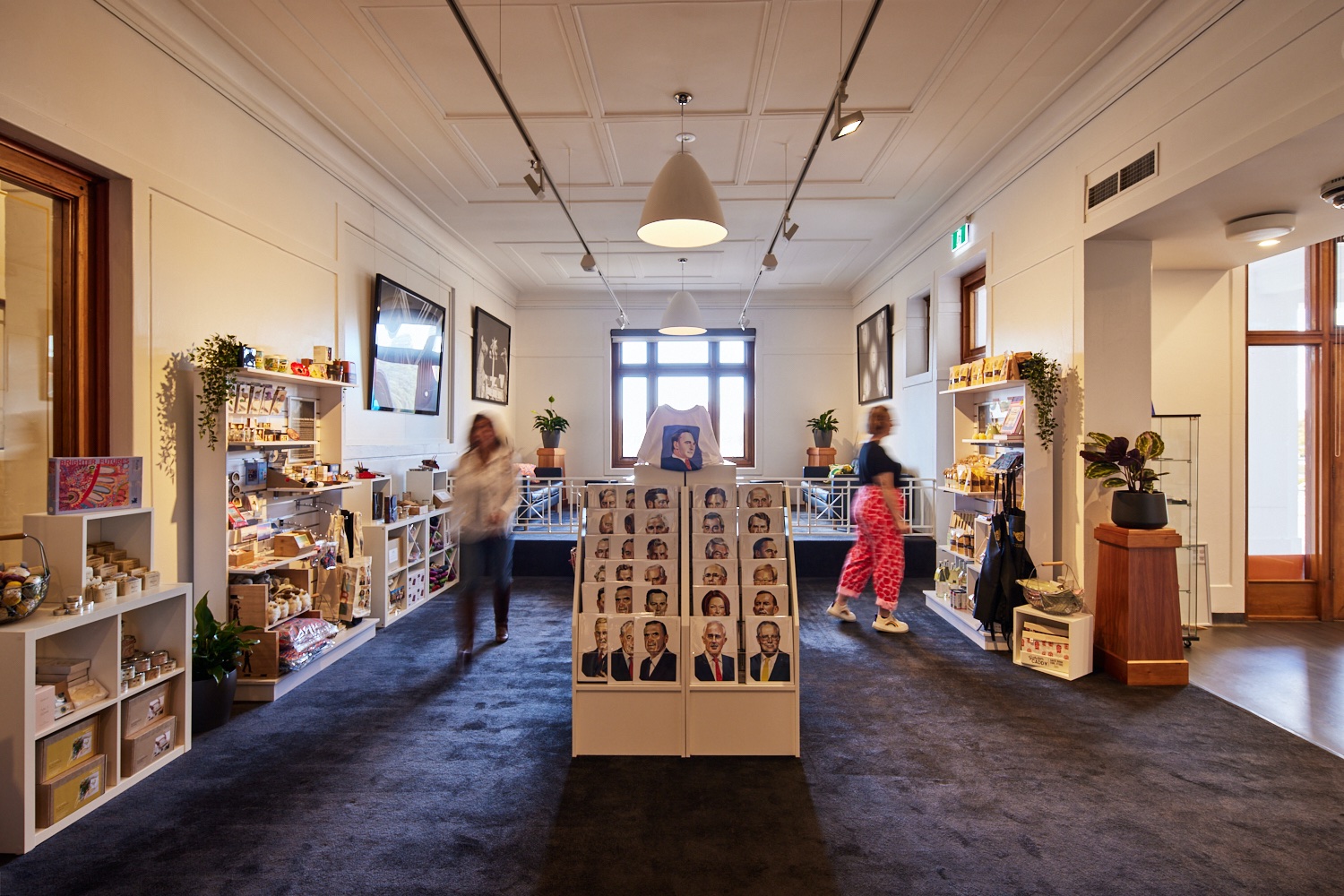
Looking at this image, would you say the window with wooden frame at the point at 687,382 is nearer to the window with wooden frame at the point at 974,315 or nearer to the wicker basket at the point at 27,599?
the window with wooden frame at the point at 974,315

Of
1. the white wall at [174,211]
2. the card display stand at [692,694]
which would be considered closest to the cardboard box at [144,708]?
the white wall at [174,211]

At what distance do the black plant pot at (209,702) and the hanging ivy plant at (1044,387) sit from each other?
17.4 feet

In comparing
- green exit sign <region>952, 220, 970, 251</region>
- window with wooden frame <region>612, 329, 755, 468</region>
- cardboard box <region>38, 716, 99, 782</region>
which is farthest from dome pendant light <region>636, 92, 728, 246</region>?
window with wooden frame <region>612, 329, 755, 468</region>

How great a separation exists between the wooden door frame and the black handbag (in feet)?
18.0

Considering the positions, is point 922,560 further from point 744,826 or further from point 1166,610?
point 744,826

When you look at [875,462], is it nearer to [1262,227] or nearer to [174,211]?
[1262,227]

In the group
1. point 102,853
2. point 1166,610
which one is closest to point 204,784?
point 102,853

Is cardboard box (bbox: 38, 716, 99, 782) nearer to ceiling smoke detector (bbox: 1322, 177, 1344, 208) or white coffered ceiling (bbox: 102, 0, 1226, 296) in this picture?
white coffered ceiling (bbox: 102, 0, 1226, 296)

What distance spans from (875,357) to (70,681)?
9198mm

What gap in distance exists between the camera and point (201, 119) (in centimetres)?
390

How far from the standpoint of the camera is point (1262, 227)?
392cm

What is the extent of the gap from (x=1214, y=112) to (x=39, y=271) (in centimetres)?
587

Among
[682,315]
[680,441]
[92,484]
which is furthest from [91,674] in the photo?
[682,315]

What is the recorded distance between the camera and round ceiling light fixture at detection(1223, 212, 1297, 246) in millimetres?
3879
